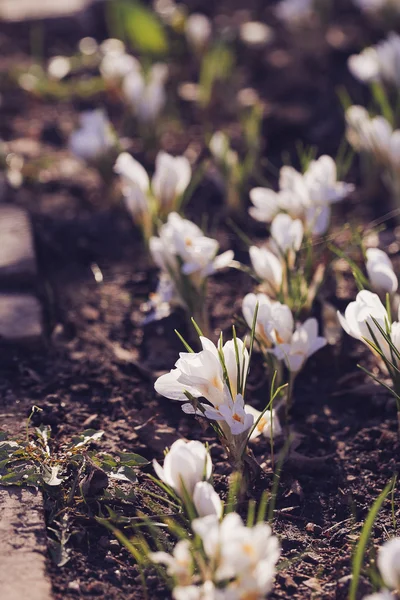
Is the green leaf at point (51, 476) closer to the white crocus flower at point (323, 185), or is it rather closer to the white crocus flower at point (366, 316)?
the white crocus flower at point (366, 316)

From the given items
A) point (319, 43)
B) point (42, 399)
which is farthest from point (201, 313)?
point (319, 43)

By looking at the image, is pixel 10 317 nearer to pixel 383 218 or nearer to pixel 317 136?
pixel 383 218

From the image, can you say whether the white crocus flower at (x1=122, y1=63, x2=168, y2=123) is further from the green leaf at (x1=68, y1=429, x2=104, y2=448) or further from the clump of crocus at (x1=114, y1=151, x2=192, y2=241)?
the green leaf at (x1=68, y1=429, x2=104, y2=448)

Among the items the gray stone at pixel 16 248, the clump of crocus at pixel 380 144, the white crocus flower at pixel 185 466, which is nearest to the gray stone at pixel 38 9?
the gray stone at pixel 16 248

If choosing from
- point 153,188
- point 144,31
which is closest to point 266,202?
point 153,188

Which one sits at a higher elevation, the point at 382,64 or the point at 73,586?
the point at 382,64

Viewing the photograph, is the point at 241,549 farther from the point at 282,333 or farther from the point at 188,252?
the point at 188,252
